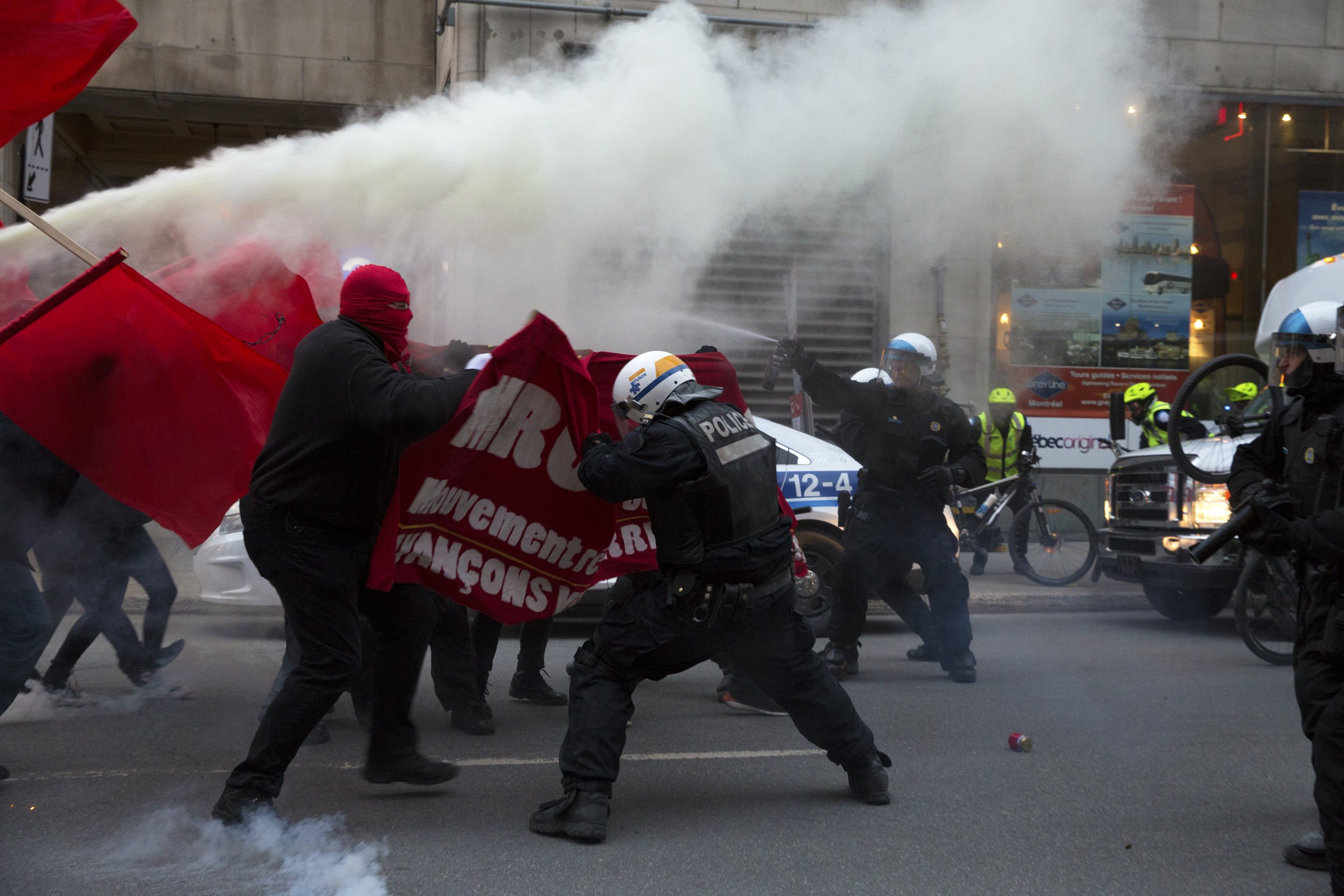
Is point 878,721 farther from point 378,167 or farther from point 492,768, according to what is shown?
point 378,167

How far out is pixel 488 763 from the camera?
195 inches

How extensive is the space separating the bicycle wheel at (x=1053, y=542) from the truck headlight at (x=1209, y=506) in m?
2.28

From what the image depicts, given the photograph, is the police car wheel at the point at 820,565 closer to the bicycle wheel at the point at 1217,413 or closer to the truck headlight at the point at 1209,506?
the bicycle wheel at the point at 1217,413

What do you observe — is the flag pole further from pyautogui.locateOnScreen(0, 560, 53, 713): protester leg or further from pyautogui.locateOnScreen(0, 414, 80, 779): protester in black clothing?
pyautogui.locateOnScreen(0, 560, 53, 713): protester leg

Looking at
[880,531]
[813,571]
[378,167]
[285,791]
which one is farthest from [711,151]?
[285,791]

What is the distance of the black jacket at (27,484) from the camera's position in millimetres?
Result: 4582

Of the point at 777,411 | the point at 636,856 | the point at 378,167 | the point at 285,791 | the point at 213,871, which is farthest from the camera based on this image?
the point at 777,411

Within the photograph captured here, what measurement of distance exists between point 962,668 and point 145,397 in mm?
4529

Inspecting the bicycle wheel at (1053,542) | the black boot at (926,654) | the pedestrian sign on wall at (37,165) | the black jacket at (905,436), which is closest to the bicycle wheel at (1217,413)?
the black jacket at (905,436)

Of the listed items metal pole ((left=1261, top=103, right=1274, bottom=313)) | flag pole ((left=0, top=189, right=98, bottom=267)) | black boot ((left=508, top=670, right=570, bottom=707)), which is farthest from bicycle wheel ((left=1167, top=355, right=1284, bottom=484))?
metal pole ((left=1261, top=103, right=1274, bottom=313))

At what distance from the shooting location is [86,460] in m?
4.79

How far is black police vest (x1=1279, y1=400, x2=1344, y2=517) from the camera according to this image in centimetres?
378

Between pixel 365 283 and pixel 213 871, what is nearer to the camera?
pixel 213 871

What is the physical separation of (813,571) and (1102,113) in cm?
366
